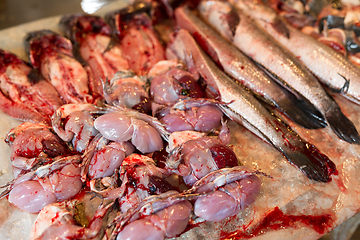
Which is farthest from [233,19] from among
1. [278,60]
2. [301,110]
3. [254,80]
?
[301,110]

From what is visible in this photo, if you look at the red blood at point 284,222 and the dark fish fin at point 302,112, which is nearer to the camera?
the red blood at point 284,222

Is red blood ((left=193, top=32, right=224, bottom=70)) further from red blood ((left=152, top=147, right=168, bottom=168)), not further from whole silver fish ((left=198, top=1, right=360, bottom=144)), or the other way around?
red blood ((left=152, top=147, right=168, bottom=168))

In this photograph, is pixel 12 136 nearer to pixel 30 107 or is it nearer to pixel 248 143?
pixel 30 107

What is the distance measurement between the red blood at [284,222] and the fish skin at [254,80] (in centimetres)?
90

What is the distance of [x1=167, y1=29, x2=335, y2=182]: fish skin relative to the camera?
2.14 meters

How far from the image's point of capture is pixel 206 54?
2.93 meters

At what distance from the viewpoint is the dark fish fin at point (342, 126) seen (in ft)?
7.76

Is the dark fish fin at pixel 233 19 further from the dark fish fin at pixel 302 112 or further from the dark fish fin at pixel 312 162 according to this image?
the dark fish fin at pixel 312 162

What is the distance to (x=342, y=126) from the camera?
2420 millimetres

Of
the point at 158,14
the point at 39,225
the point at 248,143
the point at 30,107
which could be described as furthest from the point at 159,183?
the point at 158,14

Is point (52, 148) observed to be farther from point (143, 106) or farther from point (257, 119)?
point (257, 119)

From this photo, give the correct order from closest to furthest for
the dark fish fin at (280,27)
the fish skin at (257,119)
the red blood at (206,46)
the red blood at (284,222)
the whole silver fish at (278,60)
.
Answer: the red blood at (284,222) < the fish skin at (257,119) < the whole silver fish at (278,60) < the red blood at (206,46) < the dark fish fin at (280,27)

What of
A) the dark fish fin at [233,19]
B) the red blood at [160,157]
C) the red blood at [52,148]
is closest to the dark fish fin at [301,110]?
the dark fish fin at [233,19]

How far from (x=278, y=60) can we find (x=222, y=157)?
4.86 ft
